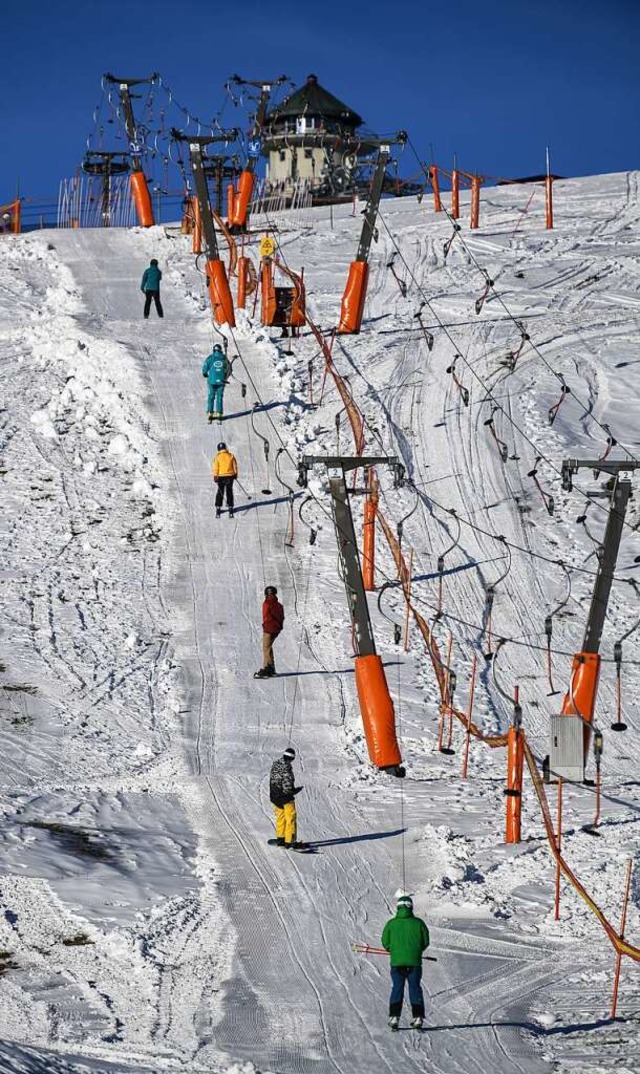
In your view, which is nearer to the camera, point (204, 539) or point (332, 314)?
point (204, 539)

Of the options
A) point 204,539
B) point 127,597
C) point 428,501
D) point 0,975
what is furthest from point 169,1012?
point 428,501

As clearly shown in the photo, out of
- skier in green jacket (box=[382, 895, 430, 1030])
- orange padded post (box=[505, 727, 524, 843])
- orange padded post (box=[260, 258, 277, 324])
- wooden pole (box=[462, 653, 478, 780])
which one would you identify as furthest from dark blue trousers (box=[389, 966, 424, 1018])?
orange padded post (box=[260, 258, 277, 324])

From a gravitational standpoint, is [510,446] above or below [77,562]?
above

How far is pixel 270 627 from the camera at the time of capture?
20000 millimetres

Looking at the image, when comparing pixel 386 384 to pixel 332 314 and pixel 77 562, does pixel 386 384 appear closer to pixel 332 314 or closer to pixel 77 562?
pixel 332 314

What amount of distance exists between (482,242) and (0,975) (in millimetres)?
32517

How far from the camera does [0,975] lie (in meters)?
11.5

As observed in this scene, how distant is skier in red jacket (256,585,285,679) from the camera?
2002 centimetres

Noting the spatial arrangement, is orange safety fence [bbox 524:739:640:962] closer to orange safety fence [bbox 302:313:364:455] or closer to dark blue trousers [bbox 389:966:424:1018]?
dark blue trousers [bbox 389:966:424:1018]

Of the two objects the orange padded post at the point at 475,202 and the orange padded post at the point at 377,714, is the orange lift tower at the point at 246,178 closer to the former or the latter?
the orange padded post at the point at 475,202

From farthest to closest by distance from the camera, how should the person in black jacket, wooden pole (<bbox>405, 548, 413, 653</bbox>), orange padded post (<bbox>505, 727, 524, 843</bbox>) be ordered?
wooden pole (<bbox>405, 548, 413, 653</bbox>) < orange padded post (<bbox>505, 727, 524, 843</bbox>) < the person in black jacket

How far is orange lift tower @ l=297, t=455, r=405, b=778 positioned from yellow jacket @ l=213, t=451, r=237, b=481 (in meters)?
6.15

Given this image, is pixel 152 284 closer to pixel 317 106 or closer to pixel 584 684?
pixel 584 684

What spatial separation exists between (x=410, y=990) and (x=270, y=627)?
29.6 feet
